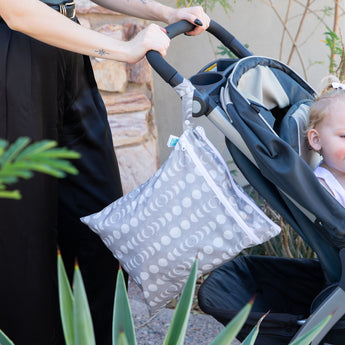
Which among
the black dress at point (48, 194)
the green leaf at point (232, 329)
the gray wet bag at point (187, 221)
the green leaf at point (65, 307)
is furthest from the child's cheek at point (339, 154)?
the green leaf at point (65, 307)

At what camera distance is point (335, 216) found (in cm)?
146

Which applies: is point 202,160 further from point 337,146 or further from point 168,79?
point 337,146

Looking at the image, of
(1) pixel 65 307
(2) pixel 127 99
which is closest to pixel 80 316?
(1) pixel 65 307

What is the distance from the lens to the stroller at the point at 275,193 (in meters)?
1.47

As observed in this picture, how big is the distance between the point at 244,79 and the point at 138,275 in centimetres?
70

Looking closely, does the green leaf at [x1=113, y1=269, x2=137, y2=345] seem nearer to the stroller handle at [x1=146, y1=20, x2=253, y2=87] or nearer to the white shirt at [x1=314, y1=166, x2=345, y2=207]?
the stroller handle at [x1=146, y1=20, x2=253, y2=87]

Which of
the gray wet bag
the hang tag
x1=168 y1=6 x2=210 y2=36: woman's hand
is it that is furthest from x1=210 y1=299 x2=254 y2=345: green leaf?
x1=168 y1=6 x2=210 y2=36: woman's hand

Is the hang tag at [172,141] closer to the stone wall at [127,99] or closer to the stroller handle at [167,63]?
the stroller handle at [167,63]

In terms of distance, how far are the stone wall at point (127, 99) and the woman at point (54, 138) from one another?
75 centimetres

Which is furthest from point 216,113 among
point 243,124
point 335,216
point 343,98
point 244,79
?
point 343,98

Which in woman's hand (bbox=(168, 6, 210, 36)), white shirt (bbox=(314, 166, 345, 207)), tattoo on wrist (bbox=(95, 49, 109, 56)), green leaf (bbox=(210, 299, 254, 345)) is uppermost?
woman's hand (bbox=(168, 6, 210, 36))

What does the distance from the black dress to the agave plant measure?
1.94ft

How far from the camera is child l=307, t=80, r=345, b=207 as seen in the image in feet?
5.93

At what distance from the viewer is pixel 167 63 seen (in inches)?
63.1
